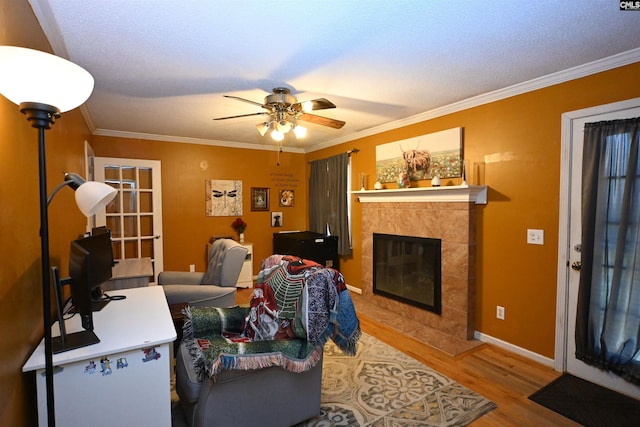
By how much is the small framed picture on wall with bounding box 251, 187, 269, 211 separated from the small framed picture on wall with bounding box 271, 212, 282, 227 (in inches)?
6.8

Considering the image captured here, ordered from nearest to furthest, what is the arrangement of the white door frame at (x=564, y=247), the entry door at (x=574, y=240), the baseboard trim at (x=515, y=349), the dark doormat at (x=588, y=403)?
the dark doormat at (x=588, y=403) → the entry door at (x=574, y=240) → the white door frame at (x=564, y=247) → the baseboard trim at (x=515, y=349)

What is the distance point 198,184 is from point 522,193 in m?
4.33

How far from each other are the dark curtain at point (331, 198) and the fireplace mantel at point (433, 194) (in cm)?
65

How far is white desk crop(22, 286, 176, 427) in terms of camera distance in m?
1.29

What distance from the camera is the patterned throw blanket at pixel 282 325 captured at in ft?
5.41

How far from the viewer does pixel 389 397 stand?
2.21 m

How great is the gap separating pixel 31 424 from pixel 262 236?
4.10m

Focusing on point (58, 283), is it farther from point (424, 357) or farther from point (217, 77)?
Result: point (424, 357)

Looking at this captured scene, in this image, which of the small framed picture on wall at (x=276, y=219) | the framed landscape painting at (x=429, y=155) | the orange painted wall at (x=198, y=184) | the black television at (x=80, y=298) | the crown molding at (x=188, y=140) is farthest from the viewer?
the small framed picture on wall at (x=276, y=219)

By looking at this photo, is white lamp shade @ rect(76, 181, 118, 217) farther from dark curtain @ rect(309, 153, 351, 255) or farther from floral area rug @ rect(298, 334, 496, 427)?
dark curtain @ rect(309, 153, 351, 255)

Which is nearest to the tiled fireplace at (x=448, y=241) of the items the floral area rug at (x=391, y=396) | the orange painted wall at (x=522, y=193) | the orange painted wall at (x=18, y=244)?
the orange painted wall at (x=522, y=193)

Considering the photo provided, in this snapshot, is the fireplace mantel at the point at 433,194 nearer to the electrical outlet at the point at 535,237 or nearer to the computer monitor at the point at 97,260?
the electrical outlet at the point at 535,237

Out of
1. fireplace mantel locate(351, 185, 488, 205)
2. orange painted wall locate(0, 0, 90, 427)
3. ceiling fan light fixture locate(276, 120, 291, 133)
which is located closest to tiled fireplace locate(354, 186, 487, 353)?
fireplace mantel locate(351, 185, 488, 205)

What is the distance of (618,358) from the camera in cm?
220
